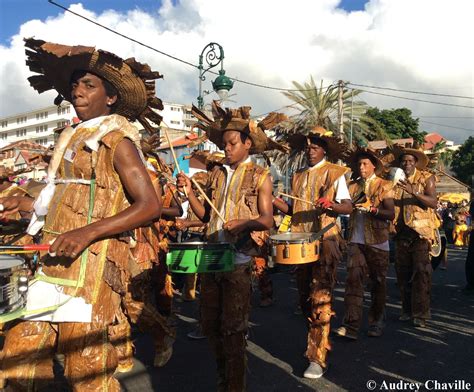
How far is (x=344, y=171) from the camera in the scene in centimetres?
502

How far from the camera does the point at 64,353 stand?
2.31 m

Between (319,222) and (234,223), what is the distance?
5.54 ft

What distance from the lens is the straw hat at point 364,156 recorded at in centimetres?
610

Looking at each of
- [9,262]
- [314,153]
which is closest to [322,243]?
[314,153]

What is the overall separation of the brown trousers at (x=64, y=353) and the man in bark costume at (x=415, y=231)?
16.3ft

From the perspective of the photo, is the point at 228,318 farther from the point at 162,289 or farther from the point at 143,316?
the point at 162,289

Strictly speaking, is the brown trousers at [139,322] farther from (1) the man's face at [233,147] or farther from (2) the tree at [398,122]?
(2) the tree at [398,122]

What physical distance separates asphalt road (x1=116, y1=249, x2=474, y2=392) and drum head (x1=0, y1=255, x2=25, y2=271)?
2.57m

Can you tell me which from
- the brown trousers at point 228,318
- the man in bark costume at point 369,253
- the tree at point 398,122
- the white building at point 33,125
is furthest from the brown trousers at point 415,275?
the white building at point 33,125

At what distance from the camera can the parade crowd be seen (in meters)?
2.33

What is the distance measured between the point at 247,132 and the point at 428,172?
160 inches

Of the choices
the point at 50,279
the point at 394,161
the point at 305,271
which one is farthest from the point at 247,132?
the point at 394,161

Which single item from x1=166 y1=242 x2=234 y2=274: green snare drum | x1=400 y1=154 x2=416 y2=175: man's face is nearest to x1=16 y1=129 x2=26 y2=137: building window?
x1=400 y1=154 x2=416 y2=175: man's face

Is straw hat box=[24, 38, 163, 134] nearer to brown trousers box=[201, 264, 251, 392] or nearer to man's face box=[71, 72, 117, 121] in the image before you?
man's face box=[71, 72, 117, 121]
